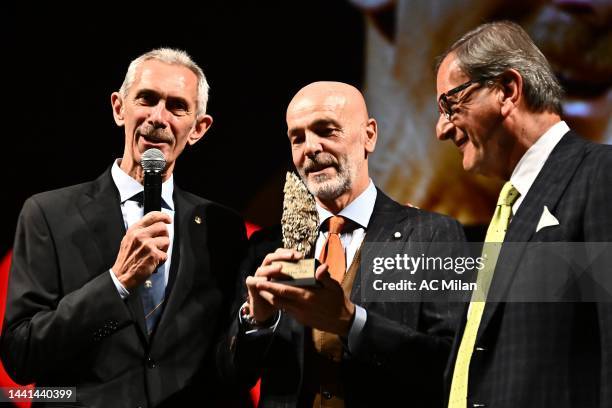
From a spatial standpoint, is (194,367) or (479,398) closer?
(479,398)

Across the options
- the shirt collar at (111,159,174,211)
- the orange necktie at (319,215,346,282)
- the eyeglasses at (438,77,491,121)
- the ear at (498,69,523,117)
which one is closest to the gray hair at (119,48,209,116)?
the shirt collar at (111,159,174,211)

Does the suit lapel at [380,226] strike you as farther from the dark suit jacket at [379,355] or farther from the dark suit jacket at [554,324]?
the dark suit jacket at [554,324]

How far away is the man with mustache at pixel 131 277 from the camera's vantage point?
2.27 meters

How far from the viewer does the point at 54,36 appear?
128 inches

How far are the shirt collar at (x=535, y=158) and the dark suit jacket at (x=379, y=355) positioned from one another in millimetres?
426

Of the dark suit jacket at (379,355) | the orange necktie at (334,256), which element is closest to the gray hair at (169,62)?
the orange necktie at (334,256)

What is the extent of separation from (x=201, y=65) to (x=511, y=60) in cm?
146

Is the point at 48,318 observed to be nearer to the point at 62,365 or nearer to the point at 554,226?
the point at 62,365

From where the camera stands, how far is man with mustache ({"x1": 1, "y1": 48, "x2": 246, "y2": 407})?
227 centimetres

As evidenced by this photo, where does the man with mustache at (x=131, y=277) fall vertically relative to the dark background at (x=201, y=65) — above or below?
below

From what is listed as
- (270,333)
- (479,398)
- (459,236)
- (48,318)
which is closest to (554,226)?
(479,398)

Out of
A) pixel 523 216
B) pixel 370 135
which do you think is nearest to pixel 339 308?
pixel 523 216

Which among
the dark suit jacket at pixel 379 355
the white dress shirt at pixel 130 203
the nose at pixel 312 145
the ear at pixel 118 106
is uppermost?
the ear at pixel 118 106

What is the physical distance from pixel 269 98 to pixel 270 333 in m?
1.23
